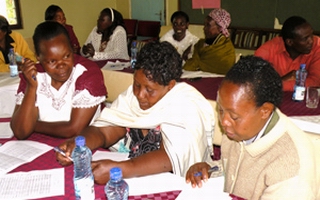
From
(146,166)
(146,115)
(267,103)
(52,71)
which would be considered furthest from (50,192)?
(267,103)

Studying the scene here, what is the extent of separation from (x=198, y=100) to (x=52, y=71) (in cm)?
89

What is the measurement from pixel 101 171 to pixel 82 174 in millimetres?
93

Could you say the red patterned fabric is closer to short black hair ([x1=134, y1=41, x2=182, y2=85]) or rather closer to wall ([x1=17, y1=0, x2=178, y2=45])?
short black hair ([x1=134, y1=41, x2=182, y2=85])

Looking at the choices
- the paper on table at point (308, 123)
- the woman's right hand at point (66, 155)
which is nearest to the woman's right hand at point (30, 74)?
the woman's right hand at point (66, 155)

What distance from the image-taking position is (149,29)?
6.89 metres

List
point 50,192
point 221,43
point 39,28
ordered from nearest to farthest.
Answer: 1. point 50,192
2. point 39,28
3. point 221,43

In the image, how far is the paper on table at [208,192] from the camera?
4.28ft

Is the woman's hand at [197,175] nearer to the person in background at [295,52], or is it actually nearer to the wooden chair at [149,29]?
the person in background at [295,52]

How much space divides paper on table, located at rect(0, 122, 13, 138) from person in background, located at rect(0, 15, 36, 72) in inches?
68.0

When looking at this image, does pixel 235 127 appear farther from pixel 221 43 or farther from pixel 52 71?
pixel 221 43

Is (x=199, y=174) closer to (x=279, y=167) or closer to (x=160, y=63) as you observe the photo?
(x=279, y=167)

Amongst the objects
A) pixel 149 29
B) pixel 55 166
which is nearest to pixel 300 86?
pixel 55 166

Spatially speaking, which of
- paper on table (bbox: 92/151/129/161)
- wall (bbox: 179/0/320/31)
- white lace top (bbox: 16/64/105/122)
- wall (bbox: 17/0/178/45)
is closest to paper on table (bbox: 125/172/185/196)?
paper on table (bbox: 92/151/129/161)

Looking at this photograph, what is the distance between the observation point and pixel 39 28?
6.33 feet
